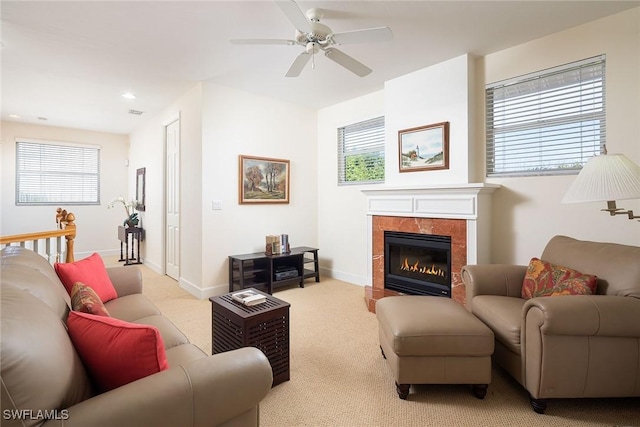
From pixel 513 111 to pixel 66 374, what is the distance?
375 centimetres

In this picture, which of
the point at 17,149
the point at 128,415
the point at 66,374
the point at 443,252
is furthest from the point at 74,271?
the point at 17,149

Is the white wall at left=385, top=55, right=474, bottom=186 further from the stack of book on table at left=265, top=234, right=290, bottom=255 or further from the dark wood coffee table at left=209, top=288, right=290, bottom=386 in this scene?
the dark wood coffee table at left=209, top=288, right=290, bottom=386

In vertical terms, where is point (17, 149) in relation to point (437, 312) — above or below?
above

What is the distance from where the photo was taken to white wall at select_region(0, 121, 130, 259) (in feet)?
18.1

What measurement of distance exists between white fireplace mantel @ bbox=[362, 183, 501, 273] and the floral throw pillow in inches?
28.5

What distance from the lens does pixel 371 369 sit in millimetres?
2182

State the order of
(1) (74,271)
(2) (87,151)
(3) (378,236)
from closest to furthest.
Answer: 1. (1) (74,271)
2. (3) (378,236)
3. (2) (87,151)

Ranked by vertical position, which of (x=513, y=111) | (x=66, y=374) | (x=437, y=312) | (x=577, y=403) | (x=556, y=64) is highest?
(x=556, y=64)

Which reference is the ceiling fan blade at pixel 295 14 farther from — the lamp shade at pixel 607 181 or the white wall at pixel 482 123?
the lamp shade at pixel 607 181

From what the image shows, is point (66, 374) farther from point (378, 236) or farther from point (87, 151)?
point (87, 151)

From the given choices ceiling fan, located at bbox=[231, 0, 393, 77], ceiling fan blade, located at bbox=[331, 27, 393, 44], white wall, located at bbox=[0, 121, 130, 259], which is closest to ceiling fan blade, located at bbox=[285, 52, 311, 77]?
ceiling fan, located at bbox=[231, 0, 393, 77]

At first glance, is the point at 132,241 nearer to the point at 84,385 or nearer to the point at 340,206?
the point at 340,206

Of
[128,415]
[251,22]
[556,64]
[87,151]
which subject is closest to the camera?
[128,415]

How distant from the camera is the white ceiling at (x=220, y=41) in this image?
2.38 metres
